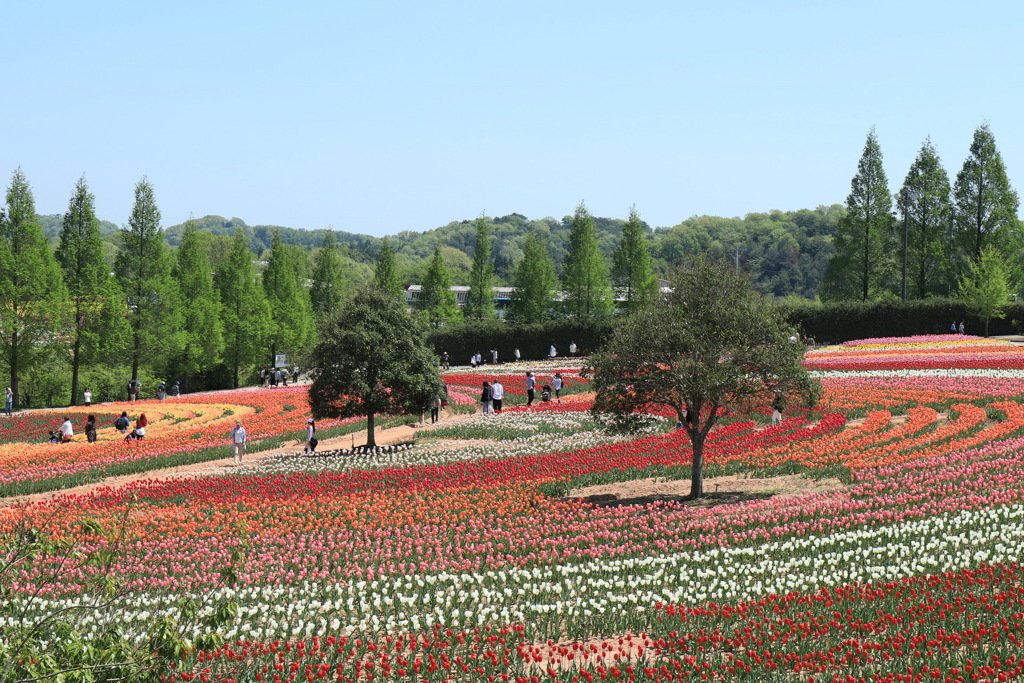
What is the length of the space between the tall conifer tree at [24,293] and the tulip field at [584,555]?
79.8 ft

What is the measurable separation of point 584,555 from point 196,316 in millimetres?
58304

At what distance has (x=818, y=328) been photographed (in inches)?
2913

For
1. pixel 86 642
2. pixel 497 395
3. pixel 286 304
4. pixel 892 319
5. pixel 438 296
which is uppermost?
pixel 438 296

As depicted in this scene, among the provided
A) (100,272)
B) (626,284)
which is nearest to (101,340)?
(100,272)

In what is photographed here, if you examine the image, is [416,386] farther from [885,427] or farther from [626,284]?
[626,284]

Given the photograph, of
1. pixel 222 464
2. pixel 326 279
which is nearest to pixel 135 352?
pixel 326 279

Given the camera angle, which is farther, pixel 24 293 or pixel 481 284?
pixel 481 284

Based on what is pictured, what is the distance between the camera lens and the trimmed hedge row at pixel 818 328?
6981 centimetres

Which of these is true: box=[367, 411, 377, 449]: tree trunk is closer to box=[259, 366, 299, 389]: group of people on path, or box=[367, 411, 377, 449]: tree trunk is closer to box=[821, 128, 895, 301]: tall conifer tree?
box=[259, 366, 299, 389]: group of people on path

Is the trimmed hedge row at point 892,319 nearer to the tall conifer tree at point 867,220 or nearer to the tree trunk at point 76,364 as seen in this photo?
the tall conifer tree at point 867,220

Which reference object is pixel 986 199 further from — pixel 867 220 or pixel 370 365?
pixel 370 365

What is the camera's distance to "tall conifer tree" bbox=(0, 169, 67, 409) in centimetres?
5403

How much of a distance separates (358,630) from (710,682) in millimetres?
5007

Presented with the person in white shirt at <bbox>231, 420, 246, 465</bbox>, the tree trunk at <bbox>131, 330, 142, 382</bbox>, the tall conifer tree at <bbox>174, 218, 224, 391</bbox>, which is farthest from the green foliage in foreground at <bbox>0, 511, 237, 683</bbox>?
the tall conifer tree at <bbox>174, 218, 224, 391</bbox>
